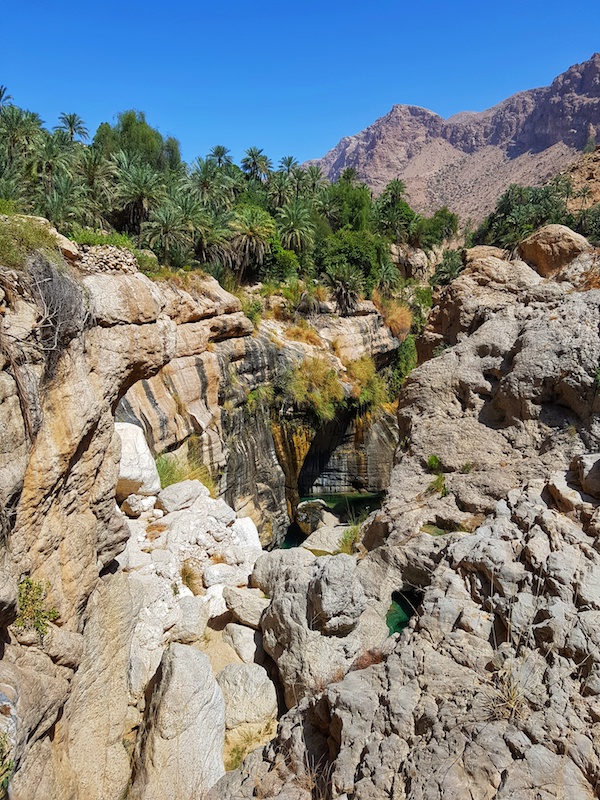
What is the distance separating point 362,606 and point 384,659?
1289 millimetres

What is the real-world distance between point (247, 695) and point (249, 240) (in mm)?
21750

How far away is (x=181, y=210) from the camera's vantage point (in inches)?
800

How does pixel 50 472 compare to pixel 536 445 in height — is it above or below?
above

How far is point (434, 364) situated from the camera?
29.5ft

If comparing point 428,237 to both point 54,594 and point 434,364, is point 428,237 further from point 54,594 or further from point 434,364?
point 54,594

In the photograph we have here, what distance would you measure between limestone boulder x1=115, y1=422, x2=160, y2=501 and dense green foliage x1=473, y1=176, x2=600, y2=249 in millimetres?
29751

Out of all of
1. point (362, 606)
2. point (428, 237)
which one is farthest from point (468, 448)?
point (428, 237)

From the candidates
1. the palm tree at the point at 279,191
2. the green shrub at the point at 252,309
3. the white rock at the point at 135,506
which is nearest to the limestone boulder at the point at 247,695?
the white rock at the point at 135,506

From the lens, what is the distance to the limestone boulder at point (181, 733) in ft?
13.7

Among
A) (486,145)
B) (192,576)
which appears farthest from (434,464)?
(486,145)

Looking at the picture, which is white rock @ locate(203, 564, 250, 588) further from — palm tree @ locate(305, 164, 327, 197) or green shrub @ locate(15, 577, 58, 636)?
palm tree @ locate(305, 164, 327, 197)

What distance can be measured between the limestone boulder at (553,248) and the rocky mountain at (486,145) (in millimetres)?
78694

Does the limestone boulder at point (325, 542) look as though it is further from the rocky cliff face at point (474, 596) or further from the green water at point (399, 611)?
the green water at point (399, 611)

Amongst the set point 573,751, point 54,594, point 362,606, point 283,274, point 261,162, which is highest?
point 261,162
